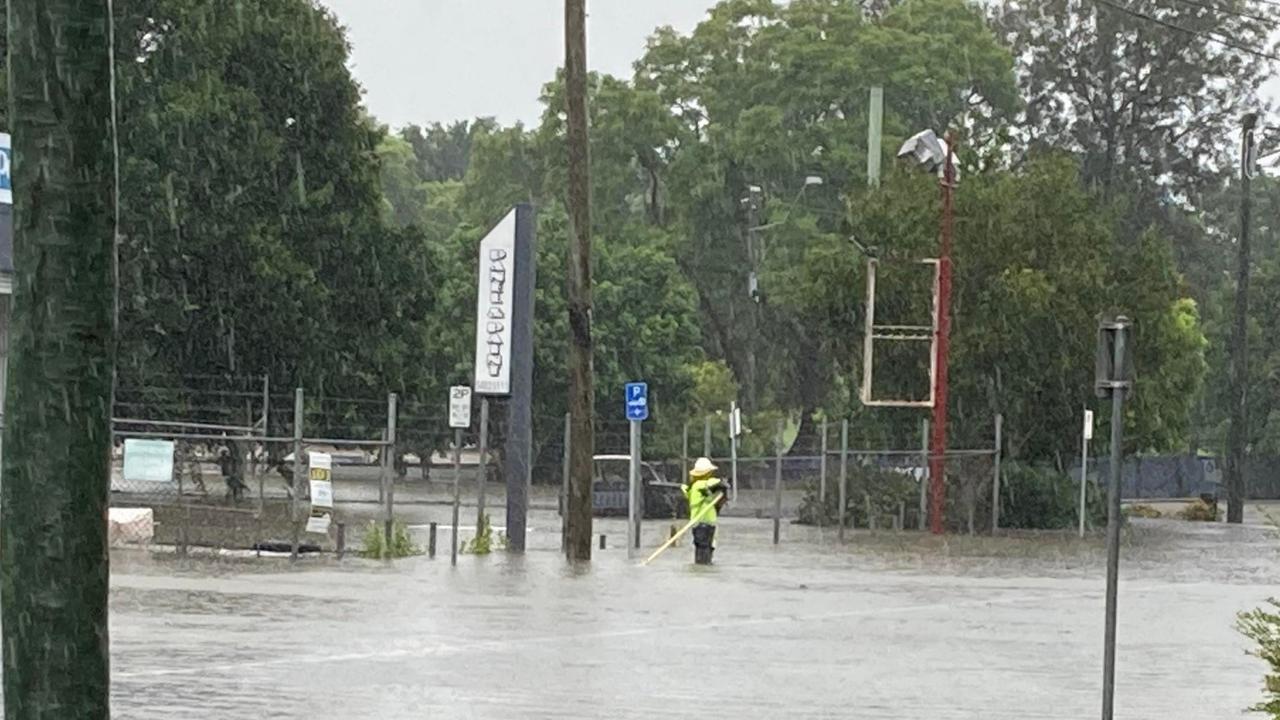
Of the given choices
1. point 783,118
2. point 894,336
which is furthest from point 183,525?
point 783,118

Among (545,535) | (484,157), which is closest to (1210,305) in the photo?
(484,157)

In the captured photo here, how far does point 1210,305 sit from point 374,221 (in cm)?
4111

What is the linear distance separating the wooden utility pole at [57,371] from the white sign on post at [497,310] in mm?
25994

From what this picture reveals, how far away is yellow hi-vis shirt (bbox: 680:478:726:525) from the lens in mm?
30775

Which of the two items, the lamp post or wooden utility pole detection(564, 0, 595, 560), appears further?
the lamp post

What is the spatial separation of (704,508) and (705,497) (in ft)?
1.14

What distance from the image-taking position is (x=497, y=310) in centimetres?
3250

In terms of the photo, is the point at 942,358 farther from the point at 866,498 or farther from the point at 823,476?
the point at 866,498

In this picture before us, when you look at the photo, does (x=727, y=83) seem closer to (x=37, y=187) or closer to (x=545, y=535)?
(x=545, y=535)

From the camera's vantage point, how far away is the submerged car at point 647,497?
4606 cm

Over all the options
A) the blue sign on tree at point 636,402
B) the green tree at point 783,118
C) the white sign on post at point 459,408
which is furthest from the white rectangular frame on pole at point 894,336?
the green tree at point 783,118

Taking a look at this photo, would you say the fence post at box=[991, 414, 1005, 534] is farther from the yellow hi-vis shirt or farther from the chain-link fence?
the yellow hi-vis shirt

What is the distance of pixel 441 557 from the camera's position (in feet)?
101

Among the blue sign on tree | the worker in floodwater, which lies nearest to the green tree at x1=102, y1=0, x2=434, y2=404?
the blue sign on tree
